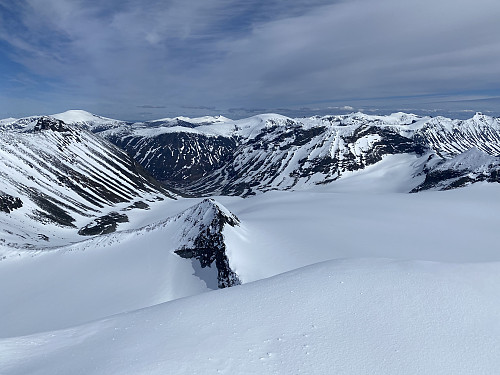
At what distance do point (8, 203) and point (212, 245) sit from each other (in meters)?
80.7

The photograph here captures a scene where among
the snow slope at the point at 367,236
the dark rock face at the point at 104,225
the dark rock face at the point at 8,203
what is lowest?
the snow slope at the point at 367,236

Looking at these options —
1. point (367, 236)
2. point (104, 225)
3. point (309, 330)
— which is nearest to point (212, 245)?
point (367, 236)

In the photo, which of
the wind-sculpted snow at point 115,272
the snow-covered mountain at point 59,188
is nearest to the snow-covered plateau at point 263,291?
the wind-sculpted snow at point 115,272

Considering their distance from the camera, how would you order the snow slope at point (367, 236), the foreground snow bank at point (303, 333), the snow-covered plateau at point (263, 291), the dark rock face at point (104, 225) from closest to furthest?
the foreground snow bank at point (303, 333) → the snow-covered plateau at point (263, 291) → the snow slope at point (367, 236) → the dark rock face at point (104, 225)

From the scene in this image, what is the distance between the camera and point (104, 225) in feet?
358

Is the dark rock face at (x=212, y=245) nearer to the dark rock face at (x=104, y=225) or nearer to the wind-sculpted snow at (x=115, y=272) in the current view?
the wind-sculpted snow at (x=115, y=272)

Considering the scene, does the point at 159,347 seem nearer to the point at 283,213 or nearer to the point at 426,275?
the point at 426,275

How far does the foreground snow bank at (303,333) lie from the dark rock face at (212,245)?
2374 cm

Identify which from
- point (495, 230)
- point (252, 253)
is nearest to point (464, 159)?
point (495, 230)

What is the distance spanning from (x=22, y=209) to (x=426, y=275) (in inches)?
4425

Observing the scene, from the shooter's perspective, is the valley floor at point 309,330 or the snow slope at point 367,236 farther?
the snow slope at point 367,236

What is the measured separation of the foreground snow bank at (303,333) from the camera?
11.2 m

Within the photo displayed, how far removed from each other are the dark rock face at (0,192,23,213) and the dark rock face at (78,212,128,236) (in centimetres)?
1973

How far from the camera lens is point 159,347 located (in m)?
12.1
